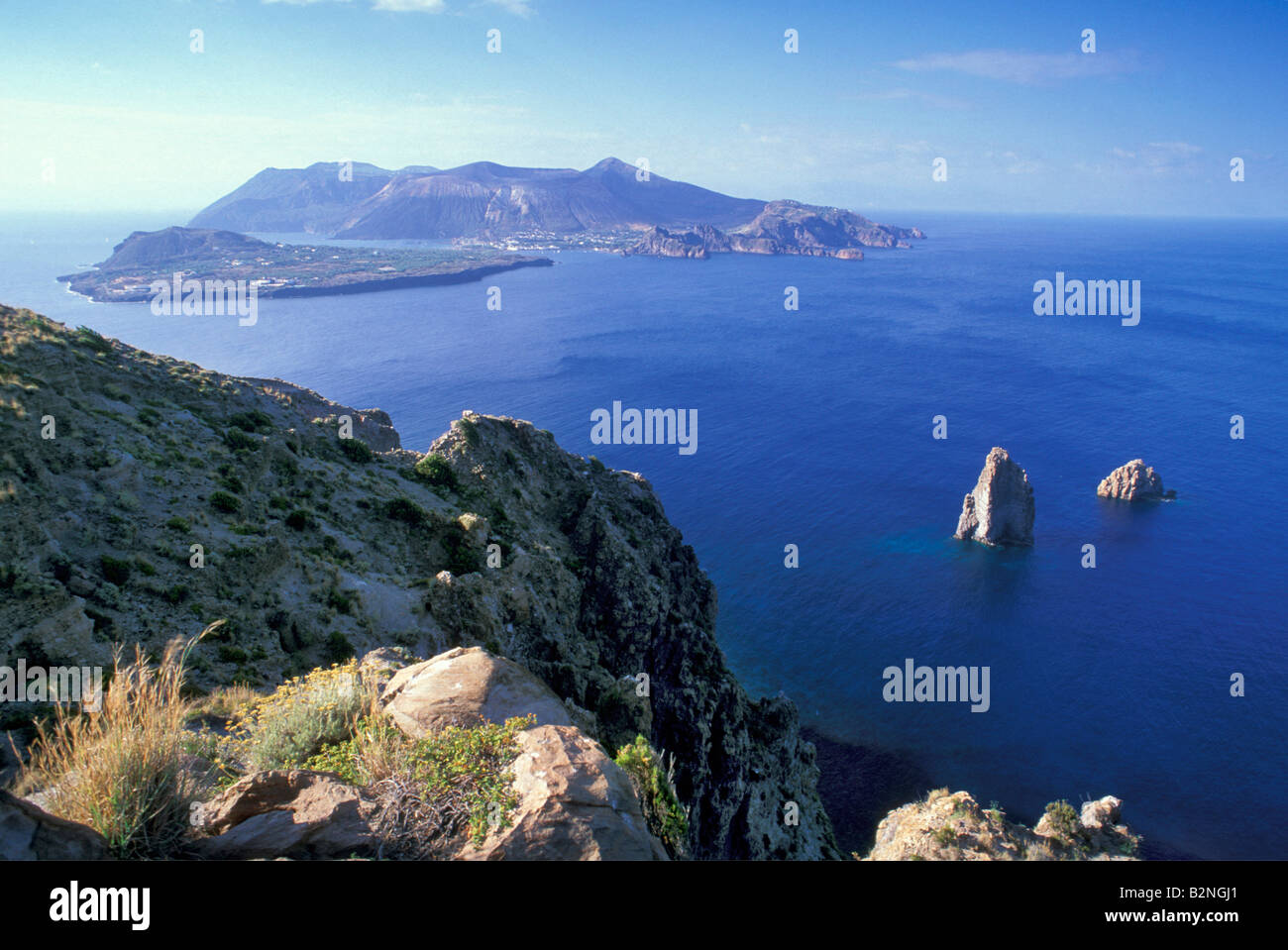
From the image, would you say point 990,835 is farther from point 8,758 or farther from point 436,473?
point 8,758

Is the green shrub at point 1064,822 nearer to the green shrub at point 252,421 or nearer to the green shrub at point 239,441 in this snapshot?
the green shrub at point 239,441

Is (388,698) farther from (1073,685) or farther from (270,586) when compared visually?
(1073,685)

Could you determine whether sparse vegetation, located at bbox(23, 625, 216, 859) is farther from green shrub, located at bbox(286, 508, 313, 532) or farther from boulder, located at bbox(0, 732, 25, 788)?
green shrub, located at bbox(286, 508, 313, 532)

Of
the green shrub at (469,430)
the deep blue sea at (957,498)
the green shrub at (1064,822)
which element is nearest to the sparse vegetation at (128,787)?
the green shrub at (469,430)
